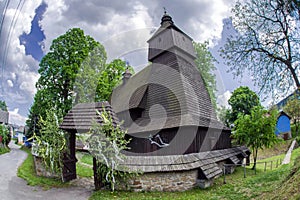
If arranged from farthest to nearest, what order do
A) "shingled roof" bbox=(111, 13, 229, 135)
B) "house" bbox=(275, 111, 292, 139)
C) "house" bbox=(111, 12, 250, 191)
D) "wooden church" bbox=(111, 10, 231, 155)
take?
"house" bbox=(275, 111, 292, 139)
"shingled roof" bbox=(111, 13, 229, 135)
"wooden church" bbox=(111, 10, 231, 155)
"house" bbox=(111, 12, 250, 191)

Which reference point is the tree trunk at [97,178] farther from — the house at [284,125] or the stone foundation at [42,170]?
the house at [284,125]

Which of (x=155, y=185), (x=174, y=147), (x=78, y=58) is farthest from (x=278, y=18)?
(x=78, y=58)

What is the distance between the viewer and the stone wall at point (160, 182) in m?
8.61

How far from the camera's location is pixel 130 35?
16.3 m

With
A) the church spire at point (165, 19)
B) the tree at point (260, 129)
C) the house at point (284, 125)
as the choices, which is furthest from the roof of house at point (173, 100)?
the house at point (284, 125)

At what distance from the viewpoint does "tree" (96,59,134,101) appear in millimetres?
23578

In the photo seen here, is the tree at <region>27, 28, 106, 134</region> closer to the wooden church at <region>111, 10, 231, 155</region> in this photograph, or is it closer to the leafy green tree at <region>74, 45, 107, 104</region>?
the leafy green tree at <region>74, 45, 107, 104</region>

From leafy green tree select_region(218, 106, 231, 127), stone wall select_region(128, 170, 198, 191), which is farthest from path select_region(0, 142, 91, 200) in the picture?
→ leafy green tree select_region(218, 106, 231, 127)

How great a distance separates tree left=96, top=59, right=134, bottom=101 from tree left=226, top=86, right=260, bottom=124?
16457mm

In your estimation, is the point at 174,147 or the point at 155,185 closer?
the point at 155,185

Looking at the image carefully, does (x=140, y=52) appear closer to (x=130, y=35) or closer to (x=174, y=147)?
(x=130, y=35)

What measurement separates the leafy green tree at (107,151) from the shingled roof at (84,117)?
0.51 metres

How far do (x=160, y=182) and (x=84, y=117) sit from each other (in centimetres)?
469

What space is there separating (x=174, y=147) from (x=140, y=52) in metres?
10.7
